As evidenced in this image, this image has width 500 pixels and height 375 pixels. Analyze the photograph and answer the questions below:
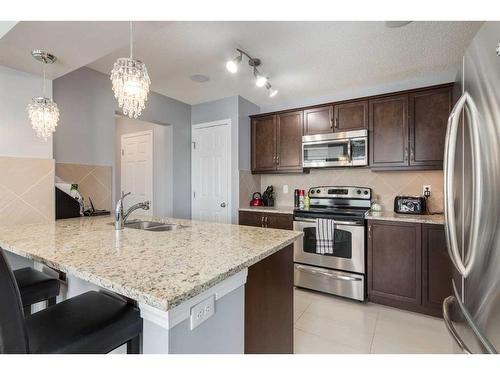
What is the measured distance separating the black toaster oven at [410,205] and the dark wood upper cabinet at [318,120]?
1.13 metres

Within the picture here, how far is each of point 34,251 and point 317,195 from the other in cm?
293

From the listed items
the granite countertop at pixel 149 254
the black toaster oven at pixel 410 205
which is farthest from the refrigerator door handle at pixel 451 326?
the black toaster oven at pixel 410 205

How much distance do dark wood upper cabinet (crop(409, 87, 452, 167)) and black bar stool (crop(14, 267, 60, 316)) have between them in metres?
3.17

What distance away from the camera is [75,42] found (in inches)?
59.3

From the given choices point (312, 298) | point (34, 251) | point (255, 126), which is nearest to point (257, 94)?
point (255, 126)

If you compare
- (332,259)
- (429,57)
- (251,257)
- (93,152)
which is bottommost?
(332,259)

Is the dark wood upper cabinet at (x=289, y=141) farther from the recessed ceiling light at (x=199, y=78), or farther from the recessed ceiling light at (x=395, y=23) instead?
the recessed ceiling light at (x=395, y=23)

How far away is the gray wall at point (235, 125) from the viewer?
341cm

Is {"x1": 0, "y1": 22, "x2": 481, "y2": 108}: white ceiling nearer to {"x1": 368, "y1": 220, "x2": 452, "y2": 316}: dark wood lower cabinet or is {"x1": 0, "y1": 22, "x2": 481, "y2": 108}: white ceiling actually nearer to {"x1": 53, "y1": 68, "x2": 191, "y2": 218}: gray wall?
{"x1": 53, "y1": 68, "x2": 191, "y2": 218}: gray wall

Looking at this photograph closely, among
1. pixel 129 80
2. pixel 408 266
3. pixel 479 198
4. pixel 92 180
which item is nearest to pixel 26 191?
pixel 92 180

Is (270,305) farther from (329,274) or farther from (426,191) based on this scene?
(426,191)

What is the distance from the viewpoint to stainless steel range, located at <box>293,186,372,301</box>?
2590 mm

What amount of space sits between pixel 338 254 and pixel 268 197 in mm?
1363
